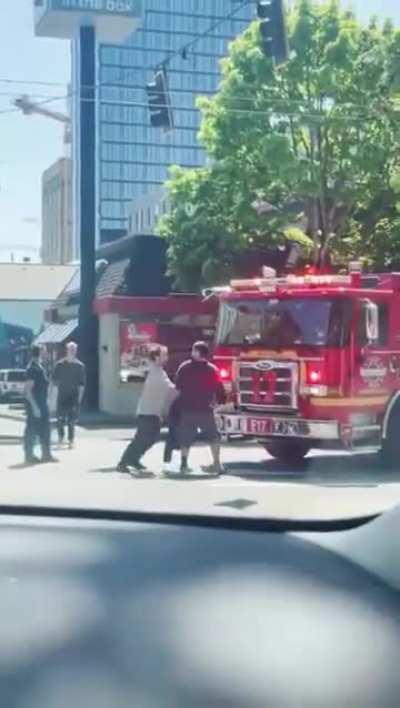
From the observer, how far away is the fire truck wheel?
45.3ft

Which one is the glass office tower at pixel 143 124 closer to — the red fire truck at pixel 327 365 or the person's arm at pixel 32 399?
the person's arm at pixel 32 399

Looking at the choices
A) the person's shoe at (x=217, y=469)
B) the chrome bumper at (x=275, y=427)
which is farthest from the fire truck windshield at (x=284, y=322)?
the person's shoe at (x=217, y=469)

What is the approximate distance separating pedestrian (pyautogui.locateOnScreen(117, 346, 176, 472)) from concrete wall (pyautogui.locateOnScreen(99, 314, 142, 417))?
12886mm

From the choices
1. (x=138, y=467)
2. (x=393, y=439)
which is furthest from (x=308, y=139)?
(x=138, y=467)

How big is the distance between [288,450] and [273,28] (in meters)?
4.84

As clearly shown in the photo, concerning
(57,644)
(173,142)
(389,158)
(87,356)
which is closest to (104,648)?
(57,644)

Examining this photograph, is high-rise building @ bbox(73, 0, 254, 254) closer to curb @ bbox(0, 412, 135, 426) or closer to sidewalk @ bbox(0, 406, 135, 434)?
A: sidewalk @ bbox(0, 406, 135, 434)

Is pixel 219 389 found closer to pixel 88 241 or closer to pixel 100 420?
pixel 100 420

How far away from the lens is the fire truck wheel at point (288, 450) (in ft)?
45.3

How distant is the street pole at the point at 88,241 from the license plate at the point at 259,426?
13.2 m

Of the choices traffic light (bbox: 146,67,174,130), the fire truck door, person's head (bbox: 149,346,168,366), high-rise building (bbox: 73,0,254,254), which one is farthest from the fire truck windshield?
high-rise building (bbox: 73,0,254,254)

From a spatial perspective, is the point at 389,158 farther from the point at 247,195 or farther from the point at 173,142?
the point at 173,142

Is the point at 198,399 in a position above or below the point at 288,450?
above

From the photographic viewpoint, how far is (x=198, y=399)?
12258 mm
